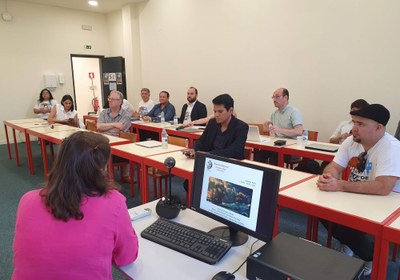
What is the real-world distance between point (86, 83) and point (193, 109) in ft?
16.1

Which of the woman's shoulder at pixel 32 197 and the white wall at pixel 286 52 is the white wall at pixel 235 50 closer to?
the white wall at pixel 286 52

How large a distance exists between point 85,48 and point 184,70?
130 inches

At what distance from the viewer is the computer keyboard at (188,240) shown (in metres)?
1.23

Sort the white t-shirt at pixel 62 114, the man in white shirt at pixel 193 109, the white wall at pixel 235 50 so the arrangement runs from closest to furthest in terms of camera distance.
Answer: the white wall at pixel 235 50 → the man in white shirt at pixel 193 109 → the white t-shirt at pixel 62 114

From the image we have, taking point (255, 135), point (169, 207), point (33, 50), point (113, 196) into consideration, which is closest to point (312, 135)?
point (255, 135)

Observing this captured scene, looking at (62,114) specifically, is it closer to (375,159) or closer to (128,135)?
(128,135)

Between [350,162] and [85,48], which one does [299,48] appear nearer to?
[350,162]

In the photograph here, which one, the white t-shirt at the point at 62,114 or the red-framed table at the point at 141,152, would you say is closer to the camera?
the red-framed table at the point at 141,152

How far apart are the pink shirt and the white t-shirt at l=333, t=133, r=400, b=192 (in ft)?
5.07

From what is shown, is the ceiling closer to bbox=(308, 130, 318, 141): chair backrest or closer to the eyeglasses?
bbox=(308, 130, 318, 141): chair backrest

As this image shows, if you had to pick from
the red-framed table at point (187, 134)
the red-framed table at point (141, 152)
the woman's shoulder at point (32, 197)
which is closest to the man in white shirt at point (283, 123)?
the red-framed table at point (187, 134)

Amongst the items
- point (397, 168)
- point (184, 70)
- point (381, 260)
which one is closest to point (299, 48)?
point (184, 70)

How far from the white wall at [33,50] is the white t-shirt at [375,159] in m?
7.33

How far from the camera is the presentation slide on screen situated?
123 centimetres
